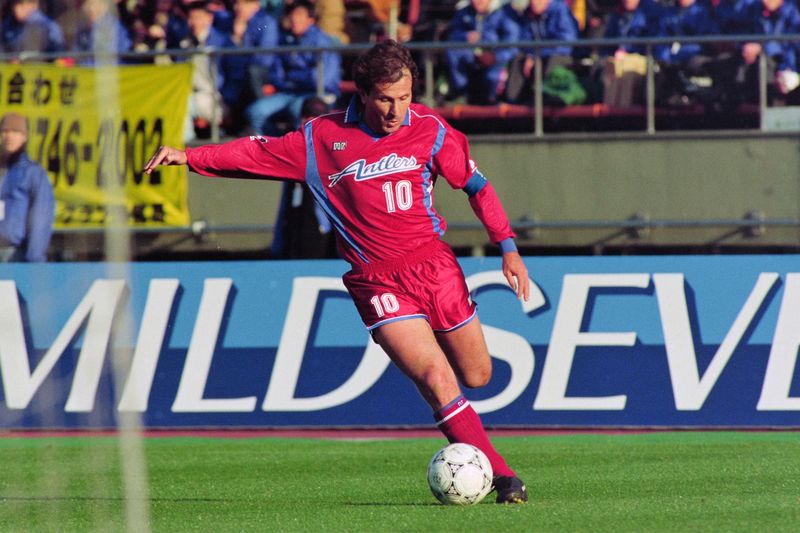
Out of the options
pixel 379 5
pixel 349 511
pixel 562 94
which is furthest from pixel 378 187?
pixel 379 5

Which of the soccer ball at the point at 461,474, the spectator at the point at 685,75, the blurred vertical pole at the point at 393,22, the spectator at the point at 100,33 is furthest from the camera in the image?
the blurred vertical pole at the point at 393,22

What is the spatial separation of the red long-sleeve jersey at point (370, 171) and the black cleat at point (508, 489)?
126 centimetres

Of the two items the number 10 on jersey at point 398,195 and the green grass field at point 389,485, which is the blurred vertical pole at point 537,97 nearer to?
the green grass field at point 389,485

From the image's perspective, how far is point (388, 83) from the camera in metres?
6.70

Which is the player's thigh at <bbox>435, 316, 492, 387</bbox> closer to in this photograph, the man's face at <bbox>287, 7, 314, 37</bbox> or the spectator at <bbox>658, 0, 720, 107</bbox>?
the spectator at <bbox>658, 0, 720, 107</bbox>

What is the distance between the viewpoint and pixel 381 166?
7.07 m

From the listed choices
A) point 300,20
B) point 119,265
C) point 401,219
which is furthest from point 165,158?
point 300,20

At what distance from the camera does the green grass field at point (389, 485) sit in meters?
6.49

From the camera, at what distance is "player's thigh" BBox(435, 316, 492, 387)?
23.6ft

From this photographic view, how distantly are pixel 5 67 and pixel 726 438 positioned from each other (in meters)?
7.58

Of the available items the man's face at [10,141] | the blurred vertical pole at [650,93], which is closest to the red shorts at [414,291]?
the blurred vertical pole at [650,93]

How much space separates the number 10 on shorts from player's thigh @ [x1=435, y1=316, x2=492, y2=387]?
35 centimetres

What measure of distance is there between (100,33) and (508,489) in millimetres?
3554

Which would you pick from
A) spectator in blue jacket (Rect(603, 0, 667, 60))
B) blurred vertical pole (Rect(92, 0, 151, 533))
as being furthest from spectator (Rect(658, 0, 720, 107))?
blurred vertical pole (Rect(92, 0, 151, 533))
